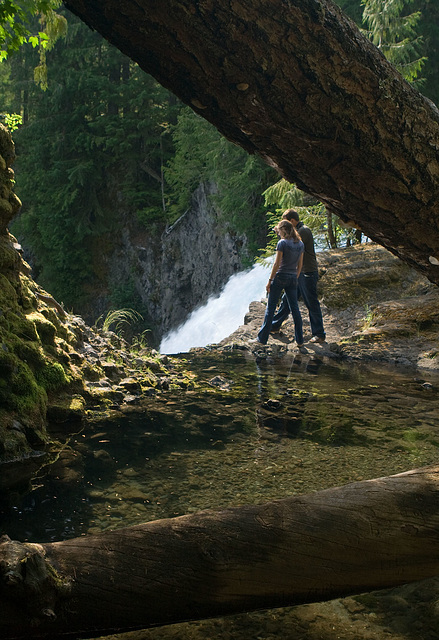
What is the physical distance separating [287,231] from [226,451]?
6306mm

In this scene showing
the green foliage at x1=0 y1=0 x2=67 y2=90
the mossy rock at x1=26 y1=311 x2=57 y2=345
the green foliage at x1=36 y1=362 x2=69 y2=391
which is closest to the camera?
the green foliage at x1=0 y1=0 x2=67 y2=90

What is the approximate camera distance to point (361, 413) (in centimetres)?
625

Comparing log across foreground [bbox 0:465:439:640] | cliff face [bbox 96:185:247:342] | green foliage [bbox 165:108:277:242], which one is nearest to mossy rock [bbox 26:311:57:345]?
log across foreground [bbox 0:465:439:640]

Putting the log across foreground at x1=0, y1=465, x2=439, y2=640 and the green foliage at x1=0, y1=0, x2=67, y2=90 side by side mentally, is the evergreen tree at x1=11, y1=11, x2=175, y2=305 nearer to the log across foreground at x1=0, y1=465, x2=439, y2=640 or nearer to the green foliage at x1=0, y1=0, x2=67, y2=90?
the green foliage at x1=0, y1=0, x2=67, y2=90

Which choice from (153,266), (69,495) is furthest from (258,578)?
(153,266)

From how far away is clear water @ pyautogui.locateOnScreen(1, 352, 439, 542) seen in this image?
3.60 m

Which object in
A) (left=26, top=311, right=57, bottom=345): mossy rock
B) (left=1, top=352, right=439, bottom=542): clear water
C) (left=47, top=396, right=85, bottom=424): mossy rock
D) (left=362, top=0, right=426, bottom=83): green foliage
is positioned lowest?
(left=1, top=352, right=439, bottom=542): clear water

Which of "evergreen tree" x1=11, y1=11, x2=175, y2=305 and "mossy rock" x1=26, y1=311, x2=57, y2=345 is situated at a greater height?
"evergreen tree" x1=11, y1=11, x2=175, y2=305

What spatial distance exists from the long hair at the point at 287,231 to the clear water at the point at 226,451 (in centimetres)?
344

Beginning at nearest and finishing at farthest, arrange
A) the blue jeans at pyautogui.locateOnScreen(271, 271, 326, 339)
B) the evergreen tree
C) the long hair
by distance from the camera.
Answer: the long hair → the blue jeans at pyautogui.locateOnScreen(271, 271, 326, 339) → the evergreen tree

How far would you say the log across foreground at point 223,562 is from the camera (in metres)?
1.78

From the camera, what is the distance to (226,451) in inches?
189

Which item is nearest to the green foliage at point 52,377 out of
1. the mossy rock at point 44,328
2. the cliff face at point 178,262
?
the mossy rock at point 44,328

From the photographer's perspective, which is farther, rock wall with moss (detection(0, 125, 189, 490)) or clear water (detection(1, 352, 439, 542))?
rock wall with moss (detection(0, 125, 189, 490))
